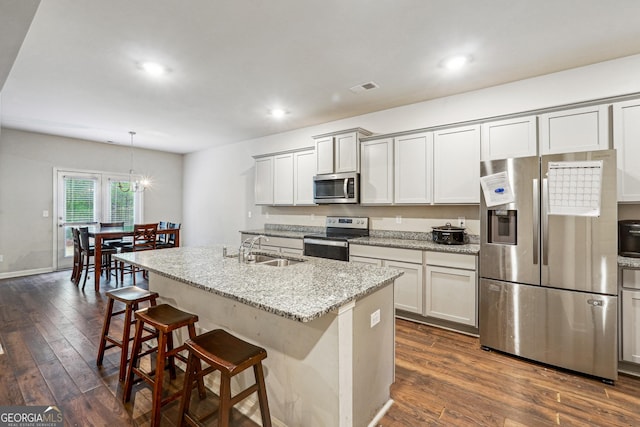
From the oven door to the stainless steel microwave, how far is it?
23.5 inches

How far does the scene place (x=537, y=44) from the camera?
2.49m

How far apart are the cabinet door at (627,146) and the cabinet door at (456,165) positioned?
1.06 metres

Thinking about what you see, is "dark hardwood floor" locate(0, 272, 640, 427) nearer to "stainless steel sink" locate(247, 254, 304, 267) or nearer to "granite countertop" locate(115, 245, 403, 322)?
"granite countertop" locate(115, 245, 403, 322)

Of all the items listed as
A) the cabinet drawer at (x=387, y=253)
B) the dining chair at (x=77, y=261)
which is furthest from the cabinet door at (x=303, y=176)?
the dining chair at (x=77, y=261)

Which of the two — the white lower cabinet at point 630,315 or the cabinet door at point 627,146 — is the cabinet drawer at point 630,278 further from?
the cabinet door at point 627,146

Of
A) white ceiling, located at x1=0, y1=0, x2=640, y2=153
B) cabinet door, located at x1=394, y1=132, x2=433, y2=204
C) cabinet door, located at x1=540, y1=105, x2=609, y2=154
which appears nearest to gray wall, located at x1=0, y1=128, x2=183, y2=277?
white ceiling, located at x1=0, y1=0, x2=640, y2=153

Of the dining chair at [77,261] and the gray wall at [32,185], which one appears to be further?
the gray wall at [32,185]

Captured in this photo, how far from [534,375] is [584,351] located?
0.42 m

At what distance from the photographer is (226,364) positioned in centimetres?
136

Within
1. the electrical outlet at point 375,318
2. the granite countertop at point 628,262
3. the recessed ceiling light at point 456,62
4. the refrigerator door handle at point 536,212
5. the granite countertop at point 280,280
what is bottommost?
the electrical outlet at point 375,318

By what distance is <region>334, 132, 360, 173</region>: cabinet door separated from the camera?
3.97 meters

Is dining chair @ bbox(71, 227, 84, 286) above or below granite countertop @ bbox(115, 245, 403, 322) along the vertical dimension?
below

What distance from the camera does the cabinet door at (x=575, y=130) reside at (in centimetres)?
256

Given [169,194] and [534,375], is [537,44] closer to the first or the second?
[534,375]
